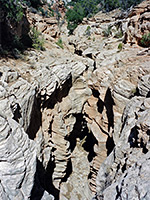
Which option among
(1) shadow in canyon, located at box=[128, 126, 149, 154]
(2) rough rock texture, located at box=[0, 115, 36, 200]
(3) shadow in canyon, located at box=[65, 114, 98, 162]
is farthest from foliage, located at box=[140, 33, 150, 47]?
(2) rough rock texture, located at box=[0, 115, 36, 200]

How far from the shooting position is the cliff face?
5.24 m

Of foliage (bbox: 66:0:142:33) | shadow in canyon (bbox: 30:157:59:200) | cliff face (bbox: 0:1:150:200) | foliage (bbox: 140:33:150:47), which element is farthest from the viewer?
foliage (bbox: 66:0:142:33)

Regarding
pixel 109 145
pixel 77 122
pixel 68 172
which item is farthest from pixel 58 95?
pixel 68 172

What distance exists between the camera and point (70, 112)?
1262 cm

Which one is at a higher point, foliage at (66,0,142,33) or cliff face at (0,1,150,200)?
foliage at (66,0,142,33)

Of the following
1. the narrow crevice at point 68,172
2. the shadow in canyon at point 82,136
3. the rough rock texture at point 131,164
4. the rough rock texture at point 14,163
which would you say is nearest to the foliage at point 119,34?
the shadow in canyon at point 82,136

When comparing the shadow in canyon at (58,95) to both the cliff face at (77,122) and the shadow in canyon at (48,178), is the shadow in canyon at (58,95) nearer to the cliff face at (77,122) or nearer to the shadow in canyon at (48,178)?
the cliff face at (77,122)

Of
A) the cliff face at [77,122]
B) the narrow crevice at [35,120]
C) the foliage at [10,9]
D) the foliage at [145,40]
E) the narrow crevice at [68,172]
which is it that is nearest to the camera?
the cliff face at [77,122]

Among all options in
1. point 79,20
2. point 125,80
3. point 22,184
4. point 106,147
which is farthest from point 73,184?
point 79,20

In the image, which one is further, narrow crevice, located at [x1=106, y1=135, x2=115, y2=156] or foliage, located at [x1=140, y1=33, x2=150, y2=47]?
foliage, located at [x1=140, y1=33, x2=150, y2=47]

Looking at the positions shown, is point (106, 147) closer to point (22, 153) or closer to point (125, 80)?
point (125, 80)

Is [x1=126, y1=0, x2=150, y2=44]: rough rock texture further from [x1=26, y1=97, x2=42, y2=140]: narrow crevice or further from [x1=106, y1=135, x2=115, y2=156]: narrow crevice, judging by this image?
[x1=26, y1=97, x2=42, y2=140]: narrow crevice

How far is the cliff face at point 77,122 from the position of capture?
5.24m

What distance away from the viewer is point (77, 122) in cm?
1470
